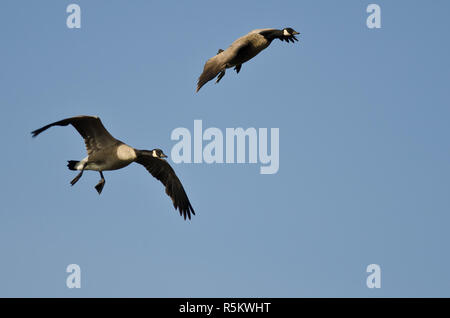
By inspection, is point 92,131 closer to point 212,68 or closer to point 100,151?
point 100,151

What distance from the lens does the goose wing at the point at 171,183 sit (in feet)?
73.8

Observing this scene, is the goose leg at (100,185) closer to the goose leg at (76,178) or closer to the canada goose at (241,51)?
the goose leg at (76,178)

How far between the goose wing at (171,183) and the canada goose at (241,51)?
139 inches

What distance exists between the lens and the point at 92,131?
19.8 metres

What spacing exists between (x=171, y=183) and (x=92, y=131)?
3.78 m

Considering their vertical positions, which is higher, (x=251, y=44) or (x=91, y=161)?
(x=251, y=44)

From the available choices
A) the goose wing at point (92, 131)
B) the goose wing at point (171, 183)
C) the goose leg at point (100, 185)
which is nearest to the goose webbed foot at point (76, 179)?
the goose wing at point (92, 131)

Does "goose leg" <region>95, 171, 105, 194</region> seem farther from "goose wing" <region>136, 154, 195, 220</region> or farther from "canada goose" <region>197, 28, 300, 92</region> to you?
"canada goose" <region>197, 28, 300, 92</region>

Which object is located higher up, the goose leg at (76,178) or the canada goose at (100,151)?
the canada goose at (100,151)

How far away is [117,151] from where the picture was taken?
19.9 m
